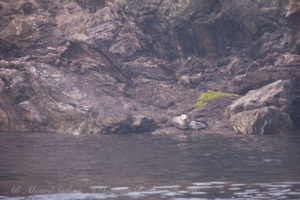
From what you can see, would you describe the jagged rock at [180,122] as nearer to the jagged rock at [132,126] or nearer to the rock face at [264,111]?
the jagged rock at [132,126]

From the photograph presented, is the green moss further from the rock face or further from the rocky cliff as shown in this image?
the rock face

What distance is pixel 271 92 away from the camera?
91.0 feet

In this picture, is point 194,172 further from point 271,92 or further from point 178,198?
point 271,92

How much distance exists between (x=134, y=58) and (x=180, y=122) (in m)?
11.1

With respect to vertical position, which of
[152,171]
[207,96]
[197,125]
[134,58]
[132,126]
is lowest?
[152,171]

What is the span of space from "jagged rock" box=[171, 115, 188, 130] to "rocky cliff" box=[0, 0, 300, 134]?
2.24ft

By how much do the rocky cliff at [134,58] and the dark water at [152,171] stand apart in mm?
10171

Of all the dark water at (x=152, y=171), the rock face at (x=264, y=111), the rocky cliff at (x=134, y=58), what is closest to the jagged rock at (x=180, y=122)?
the rocky cliff at (x=134, y=58)

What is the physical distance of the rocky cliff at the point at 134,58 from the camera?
98.7 ft

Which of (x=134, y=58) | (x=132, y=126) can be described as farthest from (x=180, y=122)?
(x=134, y=58)

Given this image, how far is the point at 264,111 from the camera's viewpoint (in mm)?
25531

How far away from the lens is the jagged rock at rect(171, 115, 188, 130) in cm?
2836

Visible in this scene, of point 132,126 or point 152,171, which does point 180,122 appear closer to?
point 132,126

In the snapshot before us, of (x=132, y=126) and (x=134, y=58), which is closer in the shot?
(x=132, y=126)
